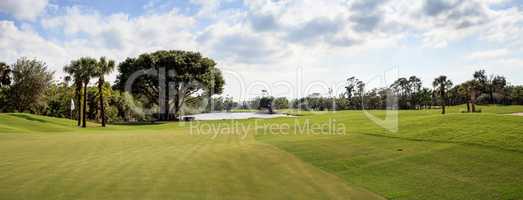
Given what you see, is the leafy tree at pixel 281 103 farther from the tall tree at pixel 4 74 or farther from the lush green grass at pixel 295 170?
the lush green grass at pixel 295 170

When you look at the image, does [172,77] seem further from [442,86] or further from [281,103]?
[281,103]

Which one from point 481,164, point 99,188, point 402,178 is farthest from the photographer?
point 481,164

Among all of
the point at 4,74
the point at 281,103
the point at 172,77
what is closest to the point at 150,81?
the point at 172,77

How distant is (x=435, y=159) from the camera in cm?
1338

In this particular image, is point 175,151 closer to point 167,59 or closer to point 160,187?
point 160,187

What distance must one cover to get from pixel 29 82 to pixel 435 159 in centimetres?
7083

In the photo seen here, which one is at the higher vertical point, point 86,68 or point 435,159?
point 86,68

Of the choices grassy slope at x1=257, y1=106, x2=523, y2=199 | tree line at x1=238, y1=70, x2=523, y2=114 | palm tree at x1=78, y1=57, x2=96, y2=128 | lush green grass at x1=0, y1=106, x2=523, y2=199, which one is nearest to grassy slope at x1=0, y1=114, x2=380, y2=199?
lush green grass at x1=0, y1=106, x2=523, y2=199

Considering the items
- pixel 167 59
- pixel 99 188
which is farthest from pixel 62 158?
pixel 167 59

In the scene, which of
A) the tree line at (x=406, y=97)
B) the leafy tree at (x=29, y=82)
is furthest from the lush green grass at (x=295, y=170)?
the tree line at (x=406, y=97)

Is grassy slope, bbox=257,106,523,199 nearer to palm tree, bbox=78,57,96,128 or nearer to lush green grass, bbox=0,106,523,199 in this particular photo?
lush green grass, bbox=0,106,523,199

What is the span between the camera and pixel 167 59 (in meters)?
64.3

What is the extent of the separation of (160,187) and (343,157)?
8.10m

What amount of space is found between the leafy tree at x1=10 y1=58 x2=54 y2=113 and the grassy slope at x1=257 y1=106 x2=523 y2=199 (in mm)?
61785
